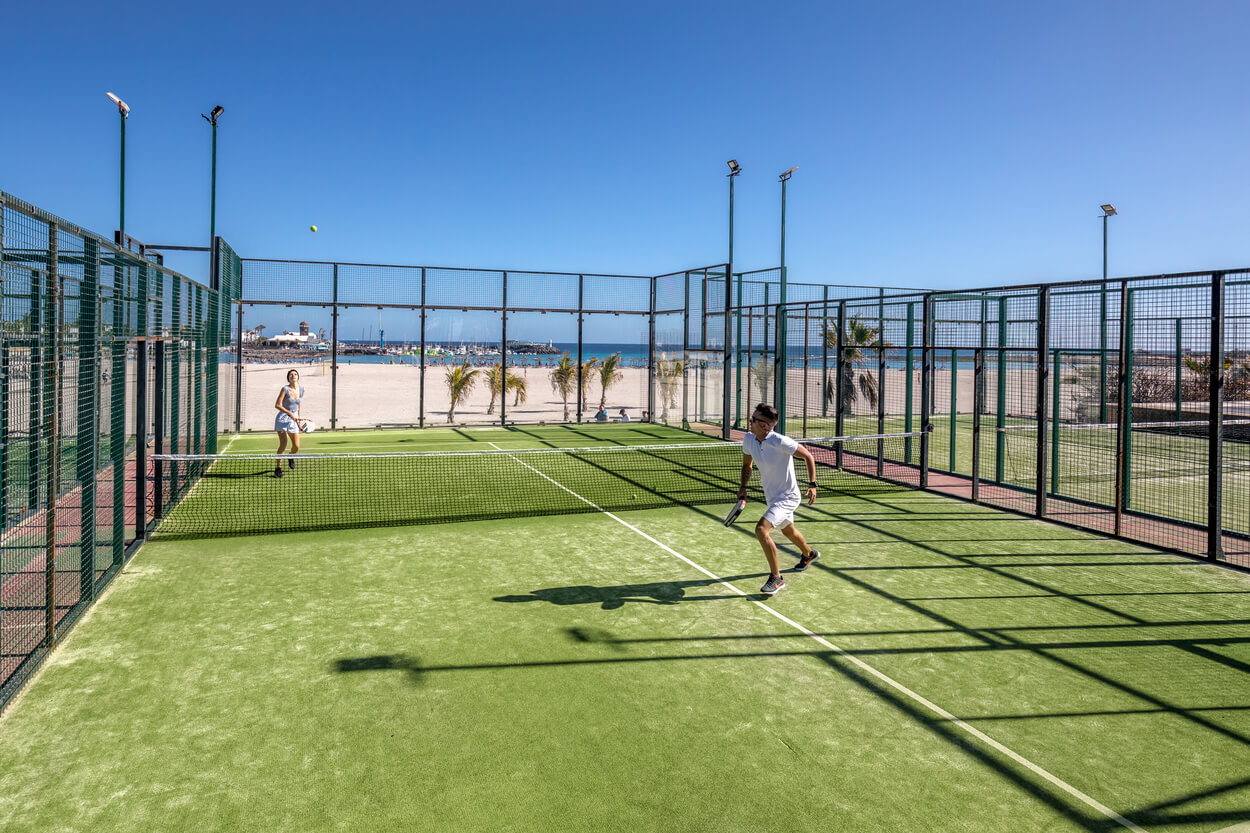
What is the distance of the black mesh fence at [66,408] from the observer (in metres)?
5.57

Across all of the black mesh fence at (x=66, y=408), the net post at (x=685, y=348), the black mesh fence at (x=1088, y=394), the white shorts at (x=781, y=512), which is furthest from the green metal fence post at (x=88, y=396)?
the net post at (x=685, y=348)

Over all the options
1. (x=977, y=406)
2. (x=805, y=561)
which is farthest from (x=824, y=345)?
(x=805, y=561)

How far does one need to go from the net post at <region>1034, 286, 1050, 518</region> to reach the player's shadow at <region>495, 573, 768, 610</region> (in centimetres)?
548

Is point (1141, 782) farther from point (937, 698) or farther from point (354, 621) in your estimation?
point (354, 621)

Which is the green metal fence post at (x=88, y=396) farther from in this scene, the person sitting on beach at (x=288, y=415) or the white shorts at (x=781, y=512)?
the person sitting on beach at (x=288, y=415)

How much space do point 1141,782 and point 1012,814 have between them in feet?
2.89

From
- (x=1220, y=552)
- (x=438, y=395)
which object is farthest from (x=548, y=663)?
(x=438, y=395)

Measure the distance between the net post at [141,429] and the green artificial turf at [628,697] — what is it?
0.89 meters

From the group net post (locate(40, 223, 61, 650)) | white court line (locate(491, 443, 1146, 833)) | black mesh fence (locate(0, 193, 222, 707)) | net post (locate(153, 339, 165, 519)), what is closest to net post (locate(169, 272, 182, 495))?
black mesh fence (locate(0, 193, 222, 707))

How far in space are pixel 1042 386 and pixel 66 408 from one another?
36.9 feet

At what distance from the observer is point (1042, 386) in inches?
420

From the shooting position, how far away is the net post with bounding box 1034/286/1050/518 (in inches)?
420

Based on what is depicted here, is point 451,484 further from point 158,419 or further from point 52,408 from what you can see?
point 52,408

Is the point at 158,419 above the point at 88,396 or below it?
below
